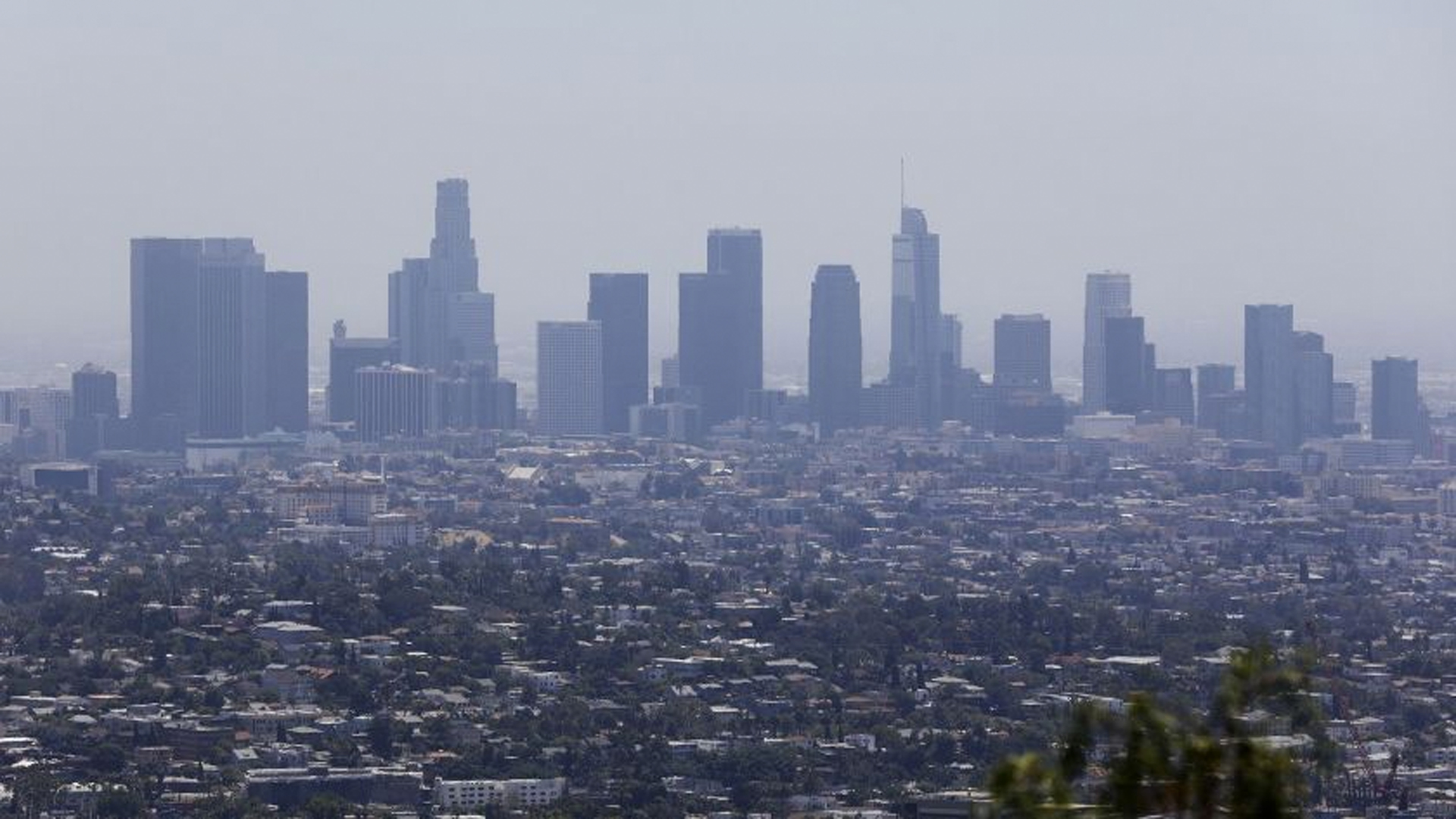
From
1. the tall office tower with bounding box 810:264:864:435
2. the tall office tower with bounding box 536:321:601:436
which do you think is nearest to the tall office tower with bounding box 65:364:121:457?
the tall office tower with bounding box 536:321:601:436

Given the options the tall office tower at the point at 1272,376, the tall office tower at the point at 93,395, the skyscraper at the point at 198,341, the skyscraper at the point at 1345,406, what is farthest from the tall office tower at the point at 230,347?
the skyscraper at the point at 1345,406

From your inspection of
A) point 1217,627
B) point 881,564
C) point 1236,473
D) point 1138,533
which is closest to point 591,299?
point 1236,473

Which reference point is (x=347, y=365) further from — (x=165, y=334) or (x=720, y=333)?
(x=720, y=333)

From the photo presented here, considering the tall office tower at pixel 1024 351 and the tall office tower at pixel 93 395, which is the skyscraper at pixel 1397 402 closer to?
the tall office tower at pixel 1024 351

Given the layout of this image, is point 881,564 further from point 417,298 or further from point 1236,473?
point 417,298

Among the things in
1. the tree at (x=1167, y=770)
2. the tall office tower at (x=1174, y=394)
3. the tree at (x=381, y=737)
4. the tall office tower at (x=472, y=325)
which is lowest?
the tree at (x=381, y=737)

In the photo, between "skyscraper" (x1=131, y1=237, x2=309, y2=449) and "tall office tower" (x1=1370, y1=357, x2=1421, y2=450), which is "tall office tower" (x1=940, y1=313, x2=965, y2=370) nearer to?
"tall office tower" (x1=1370, y1=357, x2=1421, y2=450)

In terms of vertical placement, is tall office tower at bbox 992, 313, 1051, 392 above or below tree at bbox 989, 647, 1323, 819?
above
